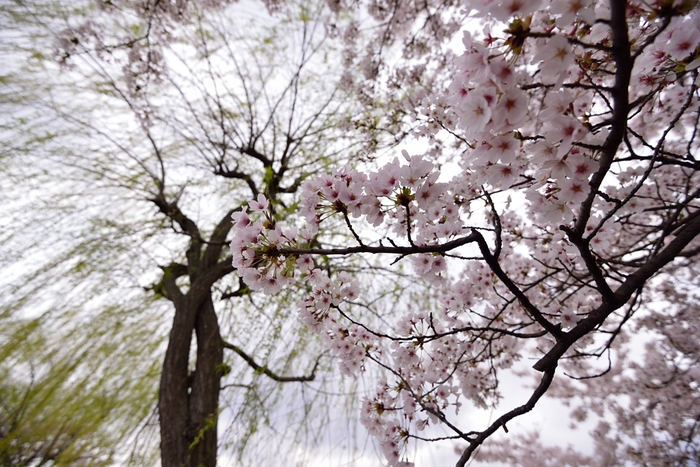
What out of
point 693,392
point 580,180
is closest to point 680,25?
point 580,180

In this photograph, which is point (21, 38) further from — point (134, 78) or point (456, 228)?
point (456, 228)

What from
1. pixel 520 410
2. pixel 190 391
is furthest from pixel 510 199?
pixel 190 391

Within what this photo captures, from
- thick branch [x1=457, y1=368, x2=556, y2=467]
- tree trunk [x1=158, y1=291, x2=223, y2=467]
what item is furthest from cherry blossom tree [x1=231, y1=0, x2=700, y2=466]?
tree trunk [x1=158, y1=291, x2=223, y2=467]

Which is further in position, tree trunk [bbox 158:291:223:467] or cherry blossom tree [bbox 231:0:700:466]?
tree trunk [bbox 158:291:223:467]

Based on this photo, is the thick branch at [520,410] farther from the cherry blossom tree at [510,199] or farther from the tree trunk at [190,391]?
the tree trunk at [190,391]

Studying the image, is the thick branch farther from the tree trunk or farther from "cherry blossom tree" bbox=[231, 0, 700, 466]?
the tree trunk

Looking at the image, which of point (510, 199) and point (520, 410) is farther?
point (510, 199)

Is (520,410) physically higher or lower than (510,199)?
lower

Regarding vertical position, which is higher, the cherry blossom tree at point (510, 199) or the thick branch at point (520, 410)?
the cherry blossom tree at point (510, 199)

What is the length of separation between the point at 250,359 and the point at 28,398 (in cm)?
167

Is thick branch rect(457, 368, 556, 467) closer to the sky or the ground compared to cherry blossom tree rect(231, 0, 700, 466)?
closer to the ground

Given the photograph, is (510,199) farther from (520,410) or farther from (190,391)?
(190,391)

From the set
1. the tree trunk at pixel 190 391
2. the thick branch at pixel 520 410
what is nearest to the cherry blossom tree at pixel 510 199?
the thick branch at pixel 520 410

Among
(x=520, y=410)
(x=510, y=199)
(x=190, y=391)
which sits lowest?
(x=520, y=410)
